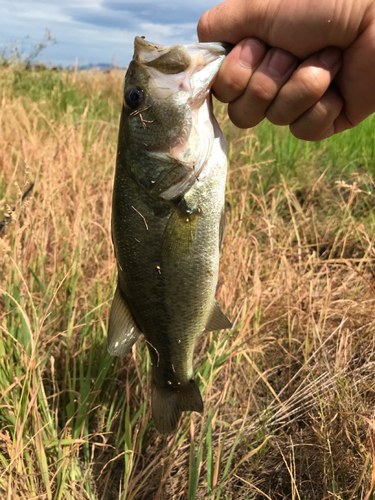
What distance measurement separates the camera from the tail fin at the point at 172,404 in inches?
61.8

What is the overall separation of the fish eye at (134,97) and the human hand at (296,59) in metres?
0.32

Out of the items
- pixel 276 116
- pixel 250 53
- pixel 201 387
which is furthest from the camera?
pixel 201 387

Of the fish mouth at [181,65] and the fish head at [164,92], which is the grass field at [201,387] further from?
the fish mouth at [181,65]

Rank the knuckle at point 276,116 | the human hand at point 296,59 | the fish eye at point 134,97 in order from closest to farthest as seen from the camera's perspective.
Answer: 1. the human hand at point 296,59
2. the fish eye at point 134,97
3. the knuckle at point 276,116

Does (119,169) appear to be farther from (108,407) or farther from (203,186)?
(108,407)

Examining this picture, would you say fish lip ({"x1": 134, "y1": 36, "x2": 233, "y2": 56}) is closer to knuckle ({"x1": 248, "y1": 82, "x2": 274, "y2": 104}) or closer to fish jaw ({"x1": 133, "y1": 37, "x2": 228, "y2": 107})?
fish jaw ({"x1": 133, "y1": 37, "x2": 228, "y2": 107})

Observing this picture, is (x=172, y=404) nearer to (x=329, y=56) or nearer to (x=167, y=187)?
(x=167, y=187)

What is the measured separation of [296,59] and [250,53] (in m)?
0.18

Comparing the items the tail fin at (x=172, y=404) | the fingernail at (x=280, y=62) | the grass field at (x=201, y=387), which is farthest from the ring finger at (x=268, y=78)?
the tail fin at (x=172, y=404)

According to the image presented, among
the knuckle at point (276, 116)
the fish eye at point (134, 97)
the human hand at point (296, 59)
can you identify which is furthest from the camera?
the knuckle at point (276, 116)

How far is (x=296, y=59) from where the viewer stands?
1453 millimetres

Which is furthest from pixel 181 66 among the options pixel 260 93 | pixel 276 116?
pixel 276 116

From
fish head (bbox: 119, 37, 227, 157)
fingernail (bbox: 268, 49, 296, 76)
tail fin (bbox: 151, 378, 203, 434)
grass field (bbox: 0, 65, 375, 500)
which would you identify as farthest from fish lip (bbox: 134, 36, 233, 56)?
tail fin (bbox: 151, 378, 203, 434)

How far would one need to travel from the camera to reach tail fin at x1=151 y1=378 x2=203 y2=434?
1.57 m
